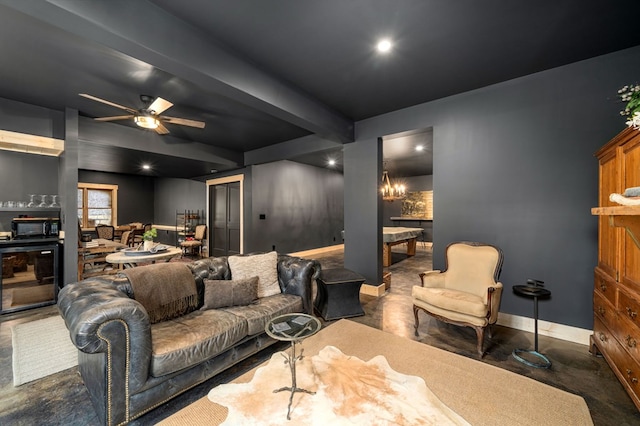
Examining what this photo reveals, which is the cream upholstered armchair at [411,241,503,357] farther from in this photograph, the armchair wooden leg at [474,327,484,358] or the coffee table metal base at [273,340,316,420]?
the coffee table metal base at [273,340,316,420]

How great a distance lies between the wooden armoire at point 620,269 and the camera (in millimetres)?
1691

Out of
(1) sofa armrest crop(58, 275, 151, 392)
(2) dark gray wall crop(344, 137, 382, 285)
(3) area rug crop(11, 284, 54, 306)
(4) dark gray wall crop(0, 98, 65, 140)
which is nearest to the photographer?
(1) sofa armrest crop(58, 275, 151, 392)

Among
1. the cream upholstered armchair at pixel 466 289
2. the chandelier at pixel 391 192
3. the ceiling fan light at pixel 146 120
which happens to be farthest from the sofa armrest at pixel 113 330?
the chandelier at pixel 391 192

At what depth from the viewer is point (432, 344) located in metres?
2.62

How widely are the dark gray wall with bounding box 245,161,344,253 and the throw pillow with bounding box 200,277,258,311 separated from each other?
13.2 feet

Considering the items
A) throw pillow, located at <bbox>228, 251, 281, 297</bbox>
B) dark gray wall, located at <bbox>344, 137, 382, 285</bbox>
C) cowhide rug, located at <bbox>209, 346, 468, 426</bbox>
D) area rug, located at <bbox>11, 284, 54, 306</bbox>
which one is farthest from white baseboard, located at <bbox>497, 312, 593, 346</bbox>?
area rug, located at <bbox>11, 284, 54, 306</bbox>

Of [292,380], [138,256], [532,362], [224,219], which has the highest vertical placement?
[224,219]

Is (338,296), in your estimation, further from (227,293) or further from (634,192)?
(634,192)

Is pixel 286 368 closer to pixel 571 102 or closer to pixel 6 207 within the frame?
pixel 571 102

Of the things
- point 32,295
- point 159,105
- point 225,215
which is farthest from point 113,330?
point 225,215

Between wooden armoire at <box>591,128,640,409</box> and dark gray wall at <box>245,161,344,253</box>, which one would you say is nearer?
wooden armoire at <box>591,128,640,409</box>

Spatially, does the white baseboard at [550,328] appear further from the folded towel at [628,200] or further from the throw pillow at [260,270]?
the throw pillow at [260,270]

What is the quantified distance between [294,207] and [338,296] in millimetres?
4625

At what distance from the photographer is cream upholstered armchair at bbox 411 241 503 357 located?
8.05 feet
